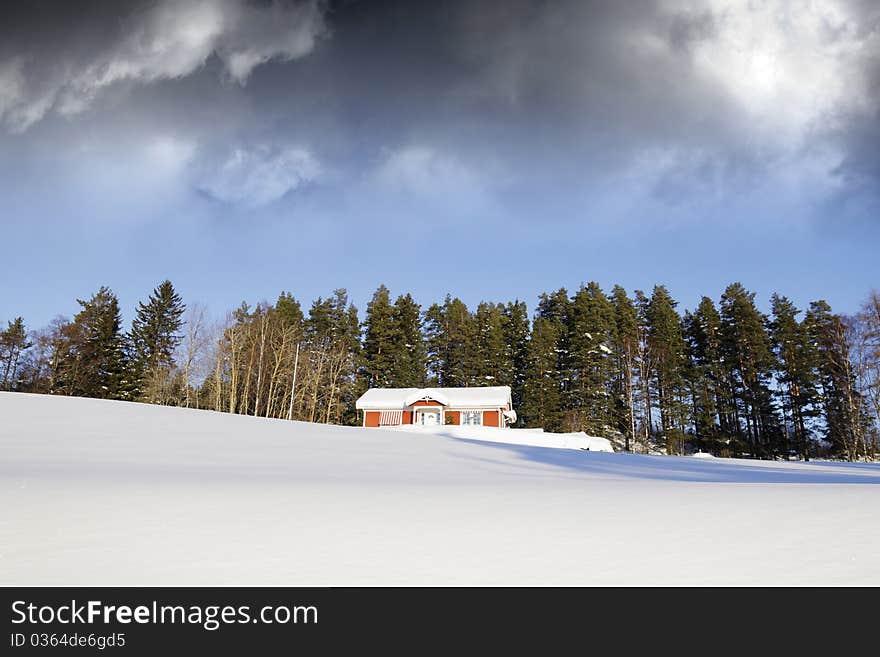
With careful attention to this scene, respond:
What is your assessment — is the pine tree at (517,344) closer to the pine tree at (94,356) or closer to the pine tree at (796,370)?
the pine tree at (796,370)

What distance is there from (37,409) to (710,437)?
3908cm

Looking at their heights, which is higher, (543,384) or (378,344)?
(378,344)

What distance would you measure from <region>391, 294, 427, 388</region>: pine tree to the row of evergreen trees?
144 millimetres

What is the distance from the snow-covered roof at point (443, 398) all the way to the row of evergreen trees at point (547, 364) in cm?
497

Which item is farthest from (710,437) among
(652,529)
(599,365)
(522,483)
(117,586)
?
(117,586)

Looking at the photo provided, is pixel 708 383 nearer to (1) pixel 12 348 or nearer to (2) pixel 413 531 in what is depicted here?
(2) pixel 413 531

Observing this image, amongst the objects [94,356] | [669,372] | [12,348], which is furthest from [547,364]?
[12,348]

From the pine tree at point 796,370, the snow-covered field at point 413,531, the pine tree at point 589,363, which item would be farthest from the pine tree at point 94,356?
the pine tree at point 796,370

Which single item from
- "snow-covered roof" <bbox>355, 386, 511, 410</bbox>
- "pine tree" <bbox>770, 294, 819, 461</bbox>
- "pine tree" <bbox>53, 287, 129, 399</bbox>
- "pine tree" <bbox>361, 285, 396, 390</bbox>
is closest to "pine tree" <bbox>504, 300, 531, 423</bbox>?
"snow-covered roof" <bbox>355, 386, 511, 410</bbox>

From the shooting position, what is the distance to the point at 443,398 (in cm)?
3444

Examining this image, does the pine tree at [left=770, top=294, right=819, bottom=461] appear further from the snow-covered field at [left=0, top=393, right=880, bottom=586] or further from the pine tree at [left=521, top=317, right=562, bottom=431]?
the snow-covered field at [left=0, top=393, right=880, bottom=586]

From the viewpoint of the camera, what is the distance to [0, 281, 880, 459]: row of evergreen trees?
3434 cm

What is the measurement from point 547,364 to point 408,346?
40.4 ft
